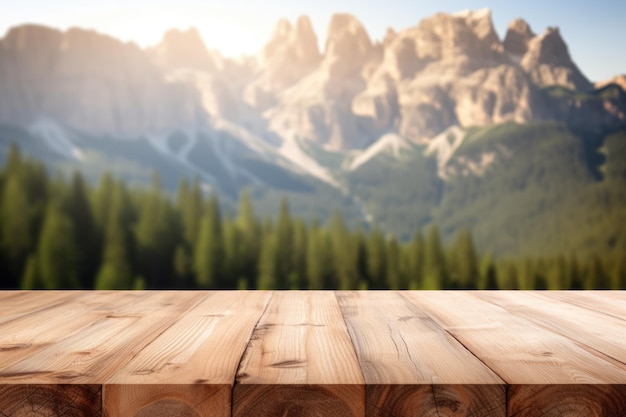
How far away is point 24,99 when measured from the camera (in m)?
8.70

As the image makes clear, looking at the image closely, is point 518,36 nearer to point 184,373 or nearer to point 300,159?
point 300,159

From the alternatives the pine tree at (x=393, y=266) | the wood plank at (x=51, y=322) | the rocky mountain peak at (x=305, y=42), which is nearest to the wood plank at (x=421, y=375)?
the wood plank at (x=51, y=322)

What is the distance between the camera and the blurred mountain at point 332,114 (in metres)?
8.35

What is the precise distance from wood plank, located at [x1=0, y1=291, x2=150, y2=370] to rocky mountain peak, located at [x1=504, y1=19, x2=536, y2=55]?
707 centimetres

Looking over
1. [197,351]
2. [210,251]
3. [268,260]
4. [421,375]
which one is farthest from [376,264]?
[421,375]

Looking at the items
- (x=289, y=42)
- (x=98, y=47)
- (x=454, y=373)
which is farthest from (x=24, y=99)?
(x=454, y=373)

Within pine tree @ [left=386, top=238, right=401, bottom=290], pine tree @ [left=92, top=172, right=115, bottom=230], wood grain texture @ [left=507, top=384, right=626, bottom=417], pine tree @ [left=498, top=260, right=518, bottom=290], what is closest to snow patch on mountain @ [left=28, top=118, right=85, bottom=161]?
pine tree @ [left=92, top=172, right=115, bottom=230]

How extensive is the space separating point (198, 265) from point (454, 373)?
8630 millimetres

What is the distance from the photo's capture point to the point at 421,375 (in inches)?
30.0

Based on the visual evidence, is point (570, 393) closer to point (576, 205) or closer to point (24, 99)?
point (24, 99)

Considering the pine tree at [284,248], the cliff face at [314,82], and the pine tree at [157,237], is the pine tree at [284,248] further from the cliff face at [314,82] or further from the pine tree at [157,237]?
the pine tree at [157,237]

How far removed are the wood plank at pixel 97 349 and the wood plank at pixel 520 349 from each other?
0.56 metres

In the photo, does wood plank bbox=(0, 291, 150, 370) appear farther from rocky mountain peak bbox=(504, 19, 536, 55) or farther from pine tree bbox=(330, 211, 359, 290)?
pine tree bbox=(330, 211, 359, 290)

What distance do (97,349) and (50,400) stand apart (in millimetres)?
218
